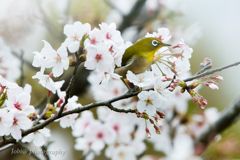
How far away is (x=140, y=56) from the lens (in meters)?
1.14

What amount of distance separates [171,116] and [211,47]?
4830 millimetres

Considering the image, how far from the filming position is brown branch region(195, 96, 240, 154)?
6.06 ft

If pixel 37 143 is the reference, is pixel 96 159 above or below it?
above

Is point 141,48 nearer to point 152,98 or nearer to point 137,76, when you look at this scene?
point 137,76

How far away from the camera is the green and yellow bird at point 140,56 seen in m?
1.12

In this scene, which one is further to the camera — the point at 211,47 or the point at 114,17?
the point at 211,47

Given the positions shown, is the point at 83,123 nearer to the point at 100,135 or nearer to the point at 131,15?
the point at 100,135

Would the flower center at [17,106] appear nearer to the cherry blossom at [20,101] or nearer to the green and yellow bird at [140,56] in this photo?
the cherry blossom at [20,101]

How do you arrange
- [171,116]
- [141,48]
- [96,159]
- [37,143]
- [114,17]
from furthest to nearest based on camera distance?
1. [96,159]
2. [114,17]
3. [171,116]
4. [37,143]
5. [141,48]

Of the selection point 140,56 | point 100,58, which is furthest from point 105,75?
point 140,56

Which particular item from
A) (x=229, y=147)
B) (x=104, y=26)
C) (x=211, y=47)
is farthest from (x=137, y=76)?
(x=211, y=47)

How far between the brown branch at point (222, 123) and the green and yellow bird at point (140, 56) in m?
0.84

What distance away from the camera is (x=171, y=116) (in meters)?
2.47

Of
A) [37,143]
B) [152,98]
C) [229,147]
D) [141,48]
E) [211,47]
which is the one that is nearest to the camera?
[152,98]
